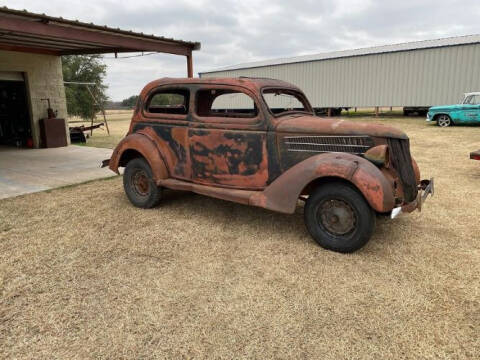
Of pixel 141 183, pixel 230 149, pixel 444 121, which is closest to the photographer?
pixel 230 149

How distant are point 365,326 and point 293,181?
63.0 inches

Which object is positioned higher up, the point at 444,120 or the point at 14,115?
the point at 14,115

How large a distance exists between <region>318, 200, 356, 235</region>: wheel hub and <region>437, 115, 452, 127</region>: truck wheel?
14.1m

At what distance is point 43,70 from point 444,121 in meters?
16.0

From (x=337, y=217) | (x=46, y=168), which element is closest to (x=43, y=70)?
(x=46, y=168)

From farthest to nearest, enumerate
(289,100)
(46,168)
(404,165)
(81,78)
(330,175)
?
(81,78) → (46,168) → (289,100) → (404,165) → (330,175)

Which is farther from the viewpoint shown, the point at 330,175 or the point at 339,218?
the point at 339,218

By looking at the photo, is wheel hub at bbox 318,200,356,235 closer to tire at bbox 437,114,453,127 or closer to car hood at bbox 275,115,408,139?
car hood at bbox 275,115,408,139

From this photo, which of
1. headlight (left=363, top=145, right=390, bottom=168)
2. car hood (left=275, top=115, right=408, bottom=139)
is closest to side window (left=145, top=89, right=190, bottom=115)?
car hood (left=275, top=115, right=408, bottom=139)

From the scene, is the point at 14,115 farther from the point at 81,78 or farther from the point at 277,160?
the point at 81,78

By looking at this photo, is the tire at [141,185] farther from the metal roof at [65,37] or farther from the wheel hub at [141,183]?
the metal roof at [65,37]

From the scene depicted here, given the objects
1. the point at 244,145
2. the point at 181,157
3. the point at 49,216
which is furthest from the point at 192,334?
the point at 49,216

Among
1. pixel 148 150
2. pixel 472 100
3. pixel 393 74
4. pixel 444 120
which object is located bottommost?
pixel 148 150

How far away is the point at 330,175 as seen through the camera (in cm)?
331
